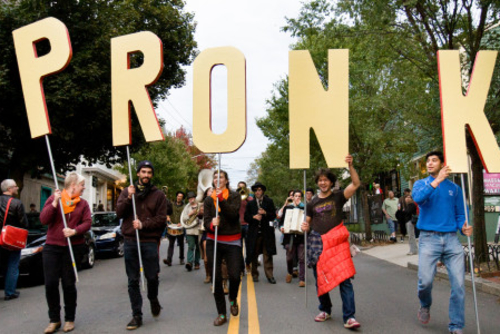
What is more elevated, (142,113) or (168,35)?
(168,35)

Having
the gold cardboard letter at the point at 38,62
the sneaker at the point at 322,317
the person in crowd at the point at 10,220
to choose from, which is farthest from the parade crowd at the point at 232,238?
the person in crowd at the point at 10,220

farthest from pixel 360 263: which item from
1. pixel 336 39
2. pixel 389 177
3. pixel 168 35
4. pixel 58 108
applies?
pixel 389 177

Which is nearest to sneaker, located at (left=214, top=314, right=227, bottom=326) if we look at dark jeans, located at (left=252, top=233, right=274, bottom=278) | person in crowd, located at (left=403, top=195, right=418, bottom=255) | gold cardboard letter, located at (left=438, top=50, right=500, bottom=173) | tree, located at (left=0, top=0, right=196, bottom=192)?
gold cardboard letter, located at (left=438, top=50, right=500, bottom=173)

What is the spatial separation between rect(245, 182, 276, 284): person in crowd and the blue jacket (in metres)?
4.30

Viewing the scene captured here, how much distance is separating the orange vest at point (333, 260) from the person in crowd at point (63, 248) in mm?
2865

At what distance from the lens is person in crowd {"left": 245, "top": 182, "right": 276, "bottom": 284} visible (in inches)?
355

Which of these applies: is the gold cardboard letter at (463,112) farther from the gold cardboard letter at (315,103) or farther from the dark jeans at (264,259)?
the dark jeans at (264,259)

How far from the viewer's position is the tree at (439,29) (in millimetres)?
9016

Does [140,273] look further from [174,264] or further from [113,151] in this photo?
[113,151]

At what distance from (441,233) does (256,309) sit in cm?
271

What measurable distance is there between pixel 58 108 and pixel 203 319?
9319 mm

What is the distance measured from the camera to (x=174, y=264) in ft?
40.1

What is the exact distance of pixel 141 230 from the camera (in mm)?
5566

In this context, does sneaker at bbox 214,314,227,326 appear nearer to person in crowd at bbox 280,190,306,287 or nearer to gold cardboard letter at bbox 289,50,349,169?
gold cardboard letter at bbox 289,50,349,169
